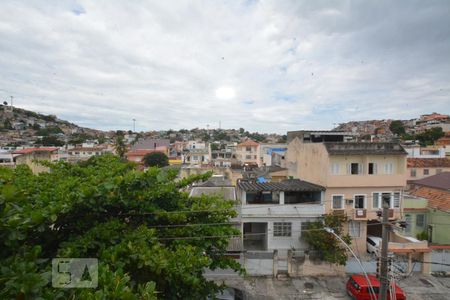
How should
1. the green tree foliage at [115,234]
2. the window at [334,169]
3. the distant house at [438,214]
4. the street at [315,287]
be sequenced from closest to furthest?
the green tree foliage at [115,234], the street at [315,287], the window at [334,169], the distant house at [438,214]

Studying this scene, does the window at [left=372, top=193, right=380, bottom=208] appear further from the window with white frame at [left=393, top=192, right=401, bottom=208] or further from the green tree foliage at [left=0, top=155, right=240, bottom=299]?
the green tree foliage at [left=0, top=155, right=240, bottom=299]

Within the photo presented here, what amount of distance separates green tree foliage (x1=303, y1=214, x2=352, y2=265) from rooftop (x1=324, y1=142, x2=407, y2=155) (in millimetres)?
4362

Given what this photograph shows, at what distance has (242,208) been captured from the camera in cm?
1538

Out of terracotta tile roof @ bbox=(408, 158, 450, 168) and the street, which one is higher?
terracotta tile roof @ bbox=(408, 158, 450, 168)

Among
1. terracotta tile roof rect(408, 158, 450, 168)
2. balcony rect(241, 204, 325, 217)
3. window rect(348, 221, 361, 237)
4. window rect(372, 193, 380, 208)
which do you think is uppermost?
terracotta tile roof rect(408, 158, 450, 168)

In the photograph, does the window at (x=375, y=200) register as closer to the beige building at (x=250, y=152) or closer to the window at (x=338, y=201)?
the window at (x=338, y=201)

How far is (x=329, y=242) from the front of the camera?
43.8 ft

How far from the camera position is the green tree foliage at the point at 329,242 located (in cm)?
1302

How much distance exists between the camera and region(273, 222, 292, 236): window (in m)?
15.5

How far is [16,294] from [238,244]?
13.3 metres

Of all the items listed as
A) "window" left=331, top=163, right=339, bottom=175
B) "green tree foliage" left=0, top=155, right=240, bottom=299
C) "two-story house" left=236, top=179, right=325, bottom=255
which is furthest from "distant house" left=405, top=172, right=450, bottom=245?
"green tree foliage" left=0, top=155, right=240, bottom=299

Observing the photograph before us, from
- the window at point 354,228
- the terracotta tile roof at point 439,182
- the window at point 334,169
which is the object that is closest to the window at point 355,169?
the window at point 334,169

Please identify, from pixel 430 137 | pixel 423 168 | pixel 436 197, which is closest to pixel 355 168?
pixel 436 197

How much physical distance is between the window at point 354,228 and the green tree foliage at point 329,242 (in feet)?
7.36
